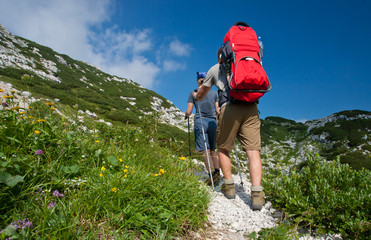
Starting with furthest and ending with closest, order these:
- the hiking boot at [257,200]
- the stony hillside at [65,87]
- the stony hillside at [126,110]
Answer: the stony hillside at [65,87]
the stony hillside at [126,110]
the hiking boot at [257,200]

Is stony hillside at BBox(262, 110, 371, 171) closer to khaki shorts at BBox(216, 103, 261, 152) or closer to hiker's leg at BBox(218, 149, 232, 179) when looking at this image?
hiker's leg at BBox(218, 149, 232, 179)

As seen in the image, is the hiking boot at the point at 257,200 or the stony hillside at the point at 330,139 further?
the stony hillside at the point at 330,139

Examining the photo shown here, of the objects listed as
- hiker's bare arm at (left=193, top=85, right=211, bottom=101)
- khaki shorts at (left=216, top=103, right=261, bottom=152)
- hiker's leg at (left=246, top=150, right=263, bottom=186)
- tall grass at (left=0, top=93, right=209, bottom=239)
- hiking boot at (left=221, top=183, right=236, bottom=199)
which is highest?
hiker's bare arm at (left=193, top=85, right=211, bottom=101)

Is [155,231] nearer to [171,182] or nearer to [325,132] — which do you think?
[171,182]

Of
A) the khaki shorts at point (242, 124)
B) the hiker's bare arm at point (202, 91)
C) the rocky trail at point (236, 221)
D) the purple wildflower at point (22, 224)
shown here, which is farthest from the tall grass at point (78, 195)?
the hiker's bare arm at point (202, 91)

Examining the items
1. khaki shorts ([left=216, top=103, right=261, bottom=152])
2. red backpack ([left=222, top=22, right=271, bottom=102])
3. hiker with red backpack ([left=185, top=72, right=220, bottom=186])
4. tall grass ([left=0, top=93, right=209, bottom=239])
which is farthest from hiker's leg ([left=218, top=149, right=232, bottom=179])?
hiker with red backpack ([left=185, top=72, right=220, bottom=186])

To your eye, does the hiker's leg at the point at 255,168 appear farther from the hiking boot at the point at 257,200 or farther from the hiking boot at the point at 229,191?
the hiking boot at the point at 229,191

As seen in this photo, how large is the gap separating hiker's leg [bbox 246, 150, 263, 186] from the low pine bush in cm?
28

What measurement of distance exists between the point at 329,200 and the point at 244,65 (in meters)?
2.09

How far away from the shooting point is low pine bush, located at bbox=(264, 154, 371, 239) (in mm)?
2262

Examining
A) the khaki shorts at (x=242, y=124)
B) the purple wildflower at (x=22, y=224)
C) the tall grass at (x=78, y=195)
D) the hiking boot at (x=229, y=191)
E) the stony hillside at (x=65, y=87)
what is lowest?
the purple wildflower at (x=22, y=224)

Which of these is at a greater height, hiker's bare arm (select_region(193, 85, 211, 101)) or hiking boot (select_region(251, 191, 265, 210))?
hiker's bare arm (select_region(193, 85, 211, 101))

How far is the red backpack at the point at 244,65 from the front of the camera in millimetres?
3023

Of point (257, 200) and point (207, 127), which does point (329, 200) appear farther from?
point (207, 127)
